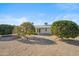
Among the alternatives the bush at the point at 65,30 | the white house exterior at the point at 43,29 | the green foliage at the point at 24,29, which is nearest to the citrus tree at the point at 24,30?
the green foliage at the point at 24,29

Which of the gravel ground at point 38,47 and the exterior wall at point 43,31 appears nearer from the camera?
the gravel ground at point 38,47

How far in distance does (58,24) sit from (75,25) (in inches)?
17.2

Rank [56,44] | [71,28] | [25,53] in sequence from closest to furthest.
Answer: [25,53] < [56,44] < [71,28]

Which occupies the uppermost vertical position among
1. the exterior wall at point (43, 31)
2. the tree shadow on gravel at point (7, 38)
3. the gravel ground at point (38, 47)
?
the exterior wall at point (43, 31)

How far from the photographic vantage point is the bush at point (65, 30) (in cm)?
587

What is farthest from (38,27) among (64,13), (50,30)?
(64,13)

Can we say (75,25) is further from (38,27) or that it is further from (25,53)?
(25,53)

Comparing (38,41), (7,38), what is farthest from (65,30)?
(7,38)

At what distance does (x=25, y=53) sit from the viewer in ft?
17.3

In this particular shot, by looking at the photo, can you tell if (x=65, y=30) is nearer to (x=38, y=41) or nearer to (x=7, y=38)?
(x=38, y=41)

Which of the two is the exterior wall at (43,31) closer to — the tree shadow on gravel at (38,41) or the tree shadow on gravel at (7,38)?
the tree shadow on gravel at (38,41)

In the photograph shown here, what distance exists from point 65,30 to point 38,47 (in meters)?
0.97

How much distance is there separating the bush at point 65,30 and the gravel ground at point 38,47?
206 mm

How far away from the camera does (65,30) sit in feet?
19.6
